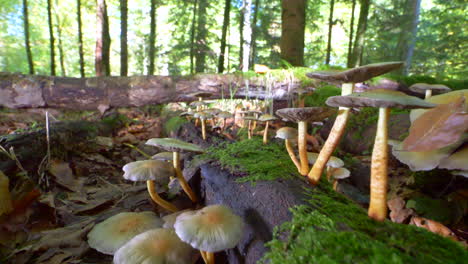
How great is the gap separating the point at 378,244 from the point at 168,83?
4.80 m

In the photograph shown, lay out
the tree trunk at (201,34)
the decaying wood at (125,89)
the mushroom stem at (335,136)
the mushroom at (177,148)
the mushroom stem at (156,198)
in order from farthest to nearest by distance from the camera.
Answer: the tree trunk at (201,34), the decaying wood at (125,89), the mushroom stem at (156,198), the mushroom at (177,148), the mushroom stem at (335,136)

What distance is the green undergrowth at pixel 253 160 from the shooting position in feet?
5.54

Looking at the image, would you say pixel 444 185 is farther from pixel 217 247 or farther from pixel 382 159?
pixel 217 247

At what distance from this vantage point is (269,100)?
381 cm

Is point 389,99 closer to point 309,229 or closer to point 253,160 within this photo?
point 309,229

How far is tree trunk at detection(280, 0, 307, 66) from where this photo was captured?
6359 mm

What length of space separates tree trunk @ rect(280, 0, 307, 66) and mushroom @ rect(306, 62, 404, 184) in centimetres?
526

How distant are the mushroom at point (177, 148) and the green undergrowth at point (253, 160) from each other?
1.11ft

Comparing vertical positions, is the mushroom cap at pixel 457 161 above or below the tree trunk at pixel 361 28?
below

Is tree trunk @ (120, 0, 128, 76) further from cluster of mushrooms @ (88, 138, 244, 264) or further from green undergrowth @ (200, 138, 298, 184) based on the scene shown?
cluster of mushrooms @ (88, 138, 244, 264)

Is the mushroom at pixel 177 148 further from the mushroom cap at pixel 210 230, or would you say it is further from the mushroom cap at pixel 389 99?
the mushroom cap at pixel 389 99

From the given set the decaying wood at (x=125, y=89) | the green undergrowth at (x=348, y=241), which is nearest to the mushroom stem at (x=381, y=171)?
the green undergrowth at (x=348, y=241)

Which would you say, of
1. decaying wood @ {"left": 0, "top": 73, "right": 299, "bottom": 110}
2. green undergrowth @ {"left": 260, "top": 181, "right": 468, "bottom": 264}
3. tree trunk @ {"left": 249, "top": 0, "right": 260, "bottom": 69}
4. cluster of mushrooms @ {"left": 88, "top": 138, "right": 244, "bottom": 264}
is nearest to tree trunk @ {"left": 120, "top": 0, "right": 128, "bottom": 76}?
tree trunk @ {"left": 249, "top": 0, "right": 260, "bottom": 69}

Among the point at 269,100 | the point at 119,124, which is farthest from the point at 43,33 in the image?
the point at 269,100
